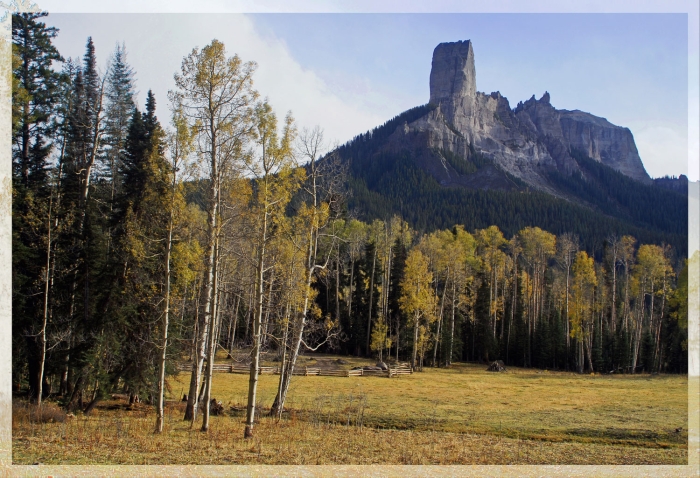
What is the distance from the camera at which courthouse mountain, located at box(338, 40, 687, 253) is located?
377ft

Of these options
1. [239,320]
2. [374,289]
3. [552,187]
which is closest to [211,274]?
[239,320]

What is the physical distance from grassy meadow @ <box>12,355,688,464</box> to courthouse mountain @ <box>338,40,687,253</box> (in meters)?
63.6

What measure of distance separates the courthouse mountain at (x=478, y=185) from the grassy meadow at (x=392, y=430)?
209ft

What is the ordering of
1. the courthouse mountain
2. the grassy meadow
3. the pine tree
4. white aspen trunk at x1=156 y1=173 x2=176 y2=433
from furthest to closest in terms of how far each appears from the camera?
the courthouse mountain < the pine tree < white aspen trunk at x1=156 y1=173 x2=176 y2=433 < the grassy meadow

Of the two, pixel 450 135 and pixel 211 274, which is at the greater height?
pixel 450 135

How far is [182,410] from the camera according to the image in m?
18.5

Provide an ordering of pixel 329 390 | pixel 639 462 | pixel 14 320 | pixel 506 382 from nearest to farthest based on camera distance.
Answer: pixel 639 462 < pixel 14 320 < pixel 329 390 < pixel 506 382

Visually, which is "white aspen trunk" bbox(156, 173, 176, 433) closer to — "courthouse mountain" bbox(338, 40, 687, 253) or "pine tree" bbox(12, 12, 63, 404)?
"pine tree" bbox(12, 12, 63, 404)

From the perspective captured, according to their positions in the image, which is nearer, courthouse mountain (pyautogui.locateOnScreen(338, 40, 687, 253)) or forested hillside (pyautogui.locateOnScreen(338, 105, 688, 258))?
forested hillside (pyautogui.locateOnScreen(338, 105, 688, 258))

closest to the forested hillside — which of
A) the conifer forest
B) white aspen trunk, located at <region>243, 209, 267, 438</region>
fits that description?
the conifer forest

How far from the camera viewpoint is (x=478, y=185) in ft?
483

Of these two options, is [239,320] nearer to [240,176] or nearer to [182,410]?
[182,410]

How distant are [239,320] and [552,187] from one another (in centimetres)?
16066

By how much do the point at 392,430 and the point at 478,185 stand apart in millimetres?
137871
